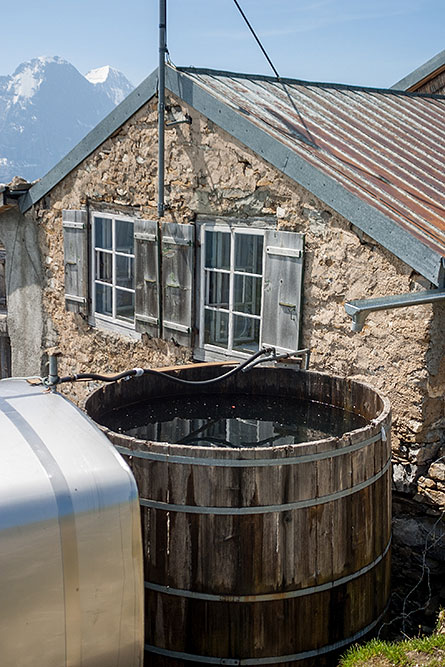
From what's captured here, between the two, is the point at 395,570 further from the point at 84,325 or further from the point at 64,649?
the point at 84,325

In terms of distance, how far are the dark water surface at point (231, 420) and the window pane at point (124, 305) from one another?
2856mm

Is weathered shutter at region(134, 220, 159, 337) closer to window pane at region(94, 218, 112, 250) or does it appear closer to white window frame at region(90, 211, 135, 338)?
white window frame at region(90, 211, 135, 338)

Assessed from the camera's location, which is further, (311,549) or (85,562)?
(311,549)

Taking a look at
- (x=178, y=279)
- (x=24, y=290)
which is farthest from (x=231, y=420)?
(x=24, y=290)

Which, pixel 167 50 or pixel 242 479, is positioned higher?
pixel 167 50

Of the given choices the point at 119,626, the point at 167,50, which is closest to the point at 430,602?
the point at 119,626

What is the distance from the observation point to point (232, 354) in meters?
6.84

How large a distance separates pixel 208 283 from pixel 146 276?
76 centimetres

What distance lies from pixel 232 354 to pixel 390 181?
83.5 inches

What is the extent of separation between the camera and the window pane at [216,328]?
707cm

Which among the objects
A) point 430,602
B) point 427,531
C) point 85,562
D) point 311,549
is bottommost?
point 430,602

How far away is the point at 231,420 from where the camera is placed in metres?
5.00

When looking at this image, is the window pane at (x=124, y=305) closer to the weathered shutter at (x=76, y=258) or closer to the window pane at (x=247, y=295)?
the weathered shutter at (x=76, y=258)

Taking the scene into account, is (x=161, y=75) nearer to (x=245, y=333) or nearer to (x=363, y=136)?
(x=363, y=136)
